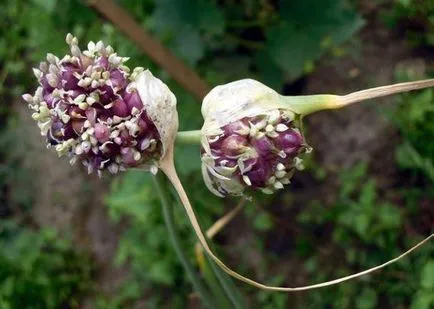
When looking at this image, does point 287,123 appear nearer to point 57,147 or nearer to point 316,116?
point 57,147

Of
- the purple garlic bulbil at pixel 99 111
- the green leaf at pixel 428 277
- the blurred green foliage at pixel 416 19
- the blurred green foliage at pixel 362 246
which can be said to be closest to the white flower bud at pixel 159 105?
the purple garlic bulbil at pixel 99 111

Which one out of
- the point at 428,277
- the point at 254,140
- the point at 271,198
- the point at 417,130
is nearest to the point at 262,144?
the point at 254,140

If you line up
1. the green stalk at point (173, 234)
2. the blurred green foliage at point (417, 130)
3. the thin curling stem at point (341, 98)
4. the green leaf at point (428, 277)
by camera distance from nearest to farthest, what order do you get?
the thin curling stem at point (341, 98) → the green stalk at point (173, 234) → the green leaf at point (428, 277) → the blurred green foliage at point (417, 130)

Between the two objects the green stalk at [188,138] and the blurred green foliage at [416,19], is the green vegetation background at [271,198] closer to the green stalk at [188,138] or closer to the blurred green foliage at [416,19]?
the blurred green foliage at [416,19]

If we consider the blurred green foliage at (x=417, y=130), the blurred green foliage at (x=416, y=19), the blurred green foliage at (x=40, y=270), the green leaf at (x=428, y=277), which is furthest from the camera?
the blurred green foliage at (x=40, y=270)

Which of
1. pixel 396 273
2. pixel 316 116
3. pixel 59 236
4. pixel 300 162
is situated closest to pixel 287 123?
pixel 300 162

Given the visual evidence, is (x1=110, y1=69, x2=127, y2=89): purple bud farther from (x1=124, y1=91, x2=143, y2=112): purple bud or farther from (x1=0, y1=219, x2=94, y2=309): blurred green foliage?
(x1=0, y1=219, x2=94, y2=309): blurred green foliage
